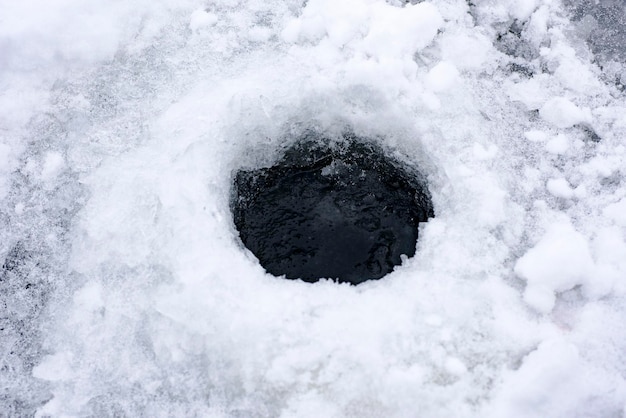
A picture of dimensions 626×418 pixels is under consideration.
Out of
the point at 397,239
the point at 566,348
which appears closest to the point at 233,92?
the point at 397,239

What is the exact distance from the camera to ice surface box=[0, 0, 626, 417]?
2.04 metres

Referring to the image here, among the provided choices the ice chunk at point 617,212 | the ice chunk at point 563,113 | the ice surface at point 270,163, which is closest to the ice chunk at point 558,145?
the ice surface at point 270,163

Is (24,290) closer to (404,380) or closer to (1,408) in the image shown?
(1,408)

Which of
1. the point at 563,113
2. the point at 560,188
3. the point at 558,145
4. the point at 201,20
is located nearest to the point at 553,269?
the point at 560,188

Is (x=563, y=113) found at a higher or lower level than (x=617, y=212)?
higher

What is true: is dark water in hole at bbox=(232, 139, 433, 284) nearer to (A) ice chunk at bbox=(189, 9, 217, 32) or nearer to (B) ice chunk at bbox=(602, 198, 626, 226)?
(B) ice chunk at bbox=(602, 198, 626, 226)

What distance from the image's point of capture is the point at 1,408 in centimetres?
213

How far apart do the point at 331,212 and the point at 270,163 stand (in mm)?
402

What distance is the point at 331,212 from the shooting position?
267 centimetres

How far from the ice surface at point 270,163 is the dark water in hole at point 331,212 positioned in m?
0.11

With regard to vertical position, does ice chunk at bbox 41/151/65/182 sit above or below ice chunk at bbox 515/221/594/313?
above

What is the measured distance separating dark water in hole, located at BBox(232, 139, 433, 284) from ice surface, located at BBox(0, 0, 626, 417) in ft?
0.37

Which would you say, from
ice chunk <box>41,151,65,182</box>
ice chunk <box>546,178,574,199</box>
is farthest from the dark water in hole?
ice chunk <box>41,151,65,182</box>

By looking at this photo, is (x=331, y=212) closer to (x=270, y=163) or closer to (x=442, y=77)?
(x=270, y=163)
